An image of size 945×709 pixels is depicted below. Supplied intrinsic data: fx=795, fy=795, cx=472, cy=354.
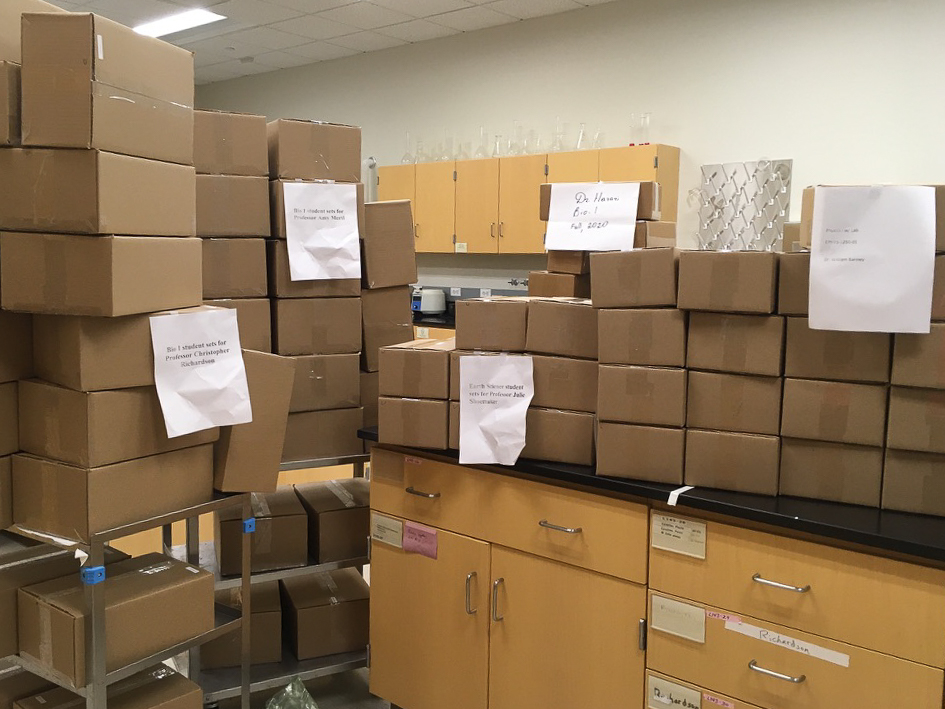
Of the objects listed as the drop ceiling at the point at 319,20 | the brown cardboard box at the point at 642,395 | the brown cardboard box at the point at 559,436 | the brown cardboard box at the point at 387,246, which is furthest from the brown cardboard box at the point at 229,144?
the drop ceiling at the point at 319,20

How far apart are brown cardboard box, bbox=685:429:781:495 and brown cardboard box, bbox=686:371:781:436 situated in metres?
0.02

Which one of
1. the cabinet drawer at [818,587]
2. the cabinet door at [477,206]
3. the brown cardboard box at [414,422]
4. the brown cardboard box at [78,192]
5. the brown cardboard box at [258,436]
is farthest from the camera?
the cabinet door at [477,206]

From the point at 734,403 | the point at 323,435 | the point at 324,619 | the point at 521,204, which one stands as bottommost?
the point at 324,619

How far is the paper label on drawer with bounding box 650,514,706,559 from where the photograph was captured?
173cm

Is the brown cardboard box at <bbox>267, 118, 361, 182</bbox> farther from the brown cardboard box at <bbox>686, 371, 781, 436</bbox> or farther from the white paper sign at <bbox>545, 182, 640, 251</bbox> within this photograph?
the brown cardboard box at <bbox>686, 371, 781, 436</bbox>

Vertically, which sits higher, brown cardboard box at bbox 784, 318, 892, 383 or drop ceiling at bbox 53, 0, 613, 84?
drop ceiling at bbox 53, 0, 613, 84

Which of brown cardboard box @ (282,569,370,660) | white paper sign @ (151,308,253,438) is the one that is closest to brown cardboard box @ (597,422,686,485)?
white paper sign @ (151,308,253,438)

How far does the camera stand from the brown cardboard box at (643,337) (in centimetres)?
180

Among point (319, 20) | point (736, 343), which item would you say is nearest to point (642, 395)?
point (736, 343)

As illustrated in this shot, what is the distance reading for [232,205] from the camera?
228 centimetres

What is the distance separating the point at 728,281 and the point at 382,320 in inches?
48.2

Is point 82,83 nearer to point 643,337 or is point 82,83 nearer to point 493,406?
point 493,406

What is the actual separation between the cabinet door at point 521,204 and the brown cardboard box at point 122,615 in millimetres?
3557

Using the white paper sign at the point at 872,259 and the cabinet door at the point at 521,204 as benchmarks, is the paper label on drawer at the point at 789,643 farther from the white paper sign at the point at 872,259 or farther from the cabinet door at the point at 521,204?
the cabinet door at the point at 521,204
